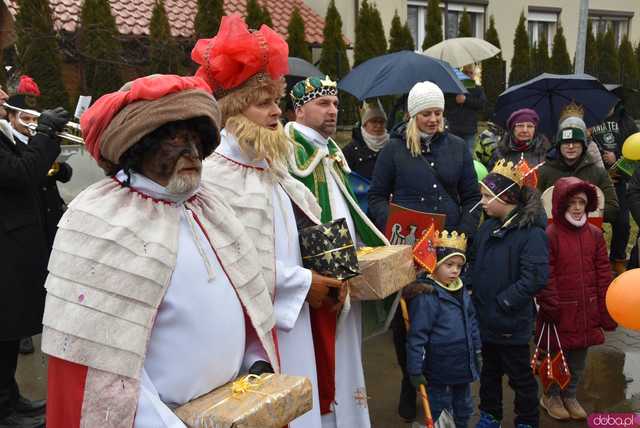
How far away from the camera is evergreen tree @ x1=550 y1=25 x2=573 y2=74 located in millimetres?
17766

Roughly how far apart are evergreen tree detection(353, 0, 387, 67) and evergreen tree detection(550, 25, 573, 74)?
A: 5.85 metres

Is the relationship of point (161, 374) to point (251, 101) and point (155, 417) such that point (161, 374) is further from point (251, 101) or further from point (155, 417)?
point (251, 101)

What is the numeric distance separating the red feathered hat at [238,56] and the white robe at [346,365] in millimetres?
589

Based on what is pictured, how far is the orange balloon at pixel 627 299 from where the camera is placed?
3.23 metres

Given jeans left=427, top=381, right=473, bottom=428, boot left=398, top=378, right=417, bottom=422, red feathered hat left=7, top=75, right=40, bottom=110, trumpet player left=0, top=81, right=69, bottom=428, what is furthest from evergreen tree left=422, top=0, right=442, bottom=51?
trumpet player left=0, top=81, right=69, bottom=428

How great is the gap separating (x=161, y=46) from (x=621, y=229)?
8.24 metres

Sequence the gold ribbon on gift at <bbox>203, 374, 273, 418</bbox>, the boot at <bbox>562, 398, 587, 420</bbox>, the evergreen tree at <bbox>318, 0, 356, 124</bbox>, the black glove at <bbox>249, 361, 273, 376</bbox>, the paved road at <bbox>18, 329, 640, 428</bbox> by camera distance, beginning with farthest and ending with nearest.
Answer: the evergreen tree at <bbox>318, 0, 356, 124</bbox>
the paved road at <bbox>18, 329, 640, 428</bbox>
the boot at <bbox>562, 398, 587, 420</bbox>
the black glove at <bbox>249, 361, 273, 376</bbox>
the gold ribbon on gift at <bbox>203, 374, 273, 418</bbox>

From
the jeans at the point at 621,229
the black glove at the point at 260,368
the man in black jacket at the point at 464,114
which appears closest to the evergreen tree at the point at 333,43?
the man in black jacket at the point at 464,114

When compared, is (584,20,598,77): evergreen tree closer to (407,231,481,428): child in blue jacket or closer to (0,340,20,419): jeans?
(407,231,481,428): child in blue jacket

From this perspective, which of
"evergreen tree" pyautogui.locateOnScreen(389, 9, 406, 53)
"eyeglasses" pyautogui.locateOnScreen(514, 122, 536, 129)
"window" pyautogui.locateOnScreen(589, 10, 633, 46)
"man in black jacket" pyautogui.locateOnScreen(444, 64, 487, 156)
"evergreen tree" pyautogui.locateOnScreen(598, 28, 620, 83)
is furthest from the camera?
"window" pyautogui.locateOnScreen(589, 10, 633, 46)

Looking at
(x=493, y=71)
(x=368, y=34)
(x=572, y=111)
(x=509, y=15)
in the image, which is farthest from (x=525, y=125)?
(x=509, y=15)

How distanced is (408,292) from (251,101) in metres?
1.54

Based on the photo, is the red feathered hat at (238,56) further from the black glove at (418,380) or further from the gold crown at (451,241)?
the black glove at (418,380)

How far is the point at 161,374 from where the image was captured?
6.61 ft
